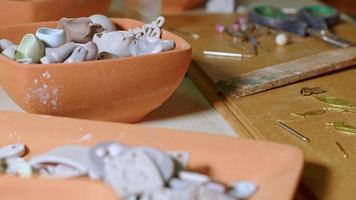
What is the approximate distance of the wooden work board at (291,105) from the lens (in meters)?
0.51

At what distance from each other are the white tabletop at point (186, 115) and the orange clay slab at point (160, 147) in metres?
0.12

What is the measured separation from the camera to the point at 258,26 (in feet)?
3.06

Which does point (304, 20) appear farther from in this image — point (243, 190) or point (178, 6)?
point (243, 190)

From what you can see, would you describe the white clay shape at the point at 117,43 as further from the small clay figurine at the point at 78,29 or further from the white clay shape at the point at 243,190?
the white clay shape at the point at 243,190

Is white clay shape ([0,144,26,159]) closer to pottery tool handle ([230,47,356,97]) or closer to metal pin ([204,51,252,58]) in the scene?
pottery tool handle ([230,47,356,97])

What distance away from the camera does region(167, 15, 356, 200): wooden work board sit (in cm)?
51

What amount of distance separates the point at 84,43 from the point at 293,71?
0.27m

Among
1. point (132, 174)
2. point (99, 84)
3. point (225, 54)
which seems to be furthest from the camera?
point (225, 54)

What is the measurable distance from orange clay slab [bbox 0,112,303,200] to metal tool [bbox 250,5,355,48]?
44cm

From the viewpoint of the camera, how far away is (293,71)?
2.36 ft

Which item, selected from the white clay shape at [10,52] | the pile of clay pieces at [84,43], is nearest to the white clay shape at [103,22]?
the pile of clay pieces at [84,43]

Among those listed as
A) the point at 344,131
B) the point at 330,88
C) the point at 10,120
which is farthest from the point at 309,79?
the point at 10,120

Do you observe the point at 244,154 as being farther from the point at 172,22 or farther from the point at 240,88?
the point at 172,22

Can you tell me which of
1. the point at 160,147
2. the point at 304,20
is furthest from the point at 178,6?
the point at 160,147
